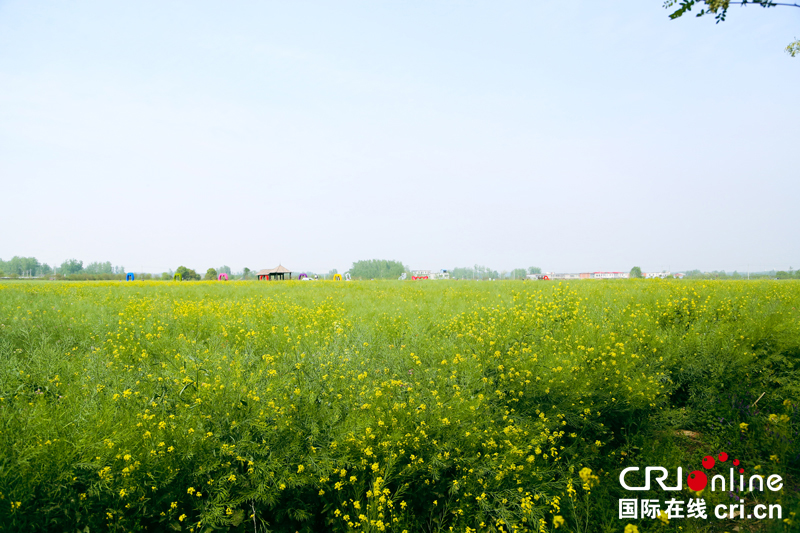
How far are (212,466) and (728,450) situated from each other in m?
7.07

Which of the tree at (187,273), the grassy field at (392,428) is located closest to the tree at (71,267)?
the tree at (187,273)

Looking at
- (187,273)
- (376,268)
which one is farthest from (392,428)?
(376,268)

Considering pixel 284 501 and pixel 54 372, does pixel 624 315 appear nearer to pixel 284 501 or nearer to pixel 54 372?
pixel 284 501

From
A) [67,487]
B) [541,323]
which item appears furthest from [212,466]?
[541,323]

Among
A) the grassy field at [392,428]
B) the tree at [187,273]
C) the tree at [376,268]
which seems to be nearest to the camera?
the grassy field at [392,428]

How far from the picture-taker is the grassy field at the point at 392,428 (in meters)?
3.65

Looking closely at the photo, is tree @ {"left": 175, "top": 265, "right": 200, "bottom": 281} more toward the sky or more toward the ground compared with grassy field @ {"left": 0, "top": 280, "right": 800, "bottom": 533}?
more toward the sky

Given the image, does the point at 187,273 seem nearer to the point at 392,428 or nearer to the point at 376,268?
the point at 376,268

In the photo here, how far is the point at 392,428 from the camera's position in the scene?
14.6ft

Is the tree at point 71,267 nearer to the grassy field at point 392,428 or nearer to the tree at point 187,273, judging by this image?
the tree at point 187,273

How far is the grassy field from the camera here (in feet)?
12.0

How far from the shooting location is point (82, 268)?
4491 inches

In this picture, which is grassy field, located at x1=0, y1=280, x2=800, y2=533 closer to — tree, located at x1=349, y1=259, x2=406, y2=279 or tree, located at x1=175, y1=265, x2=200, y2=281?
tree, located at x1=175, y1=265, x2=200, y2=281

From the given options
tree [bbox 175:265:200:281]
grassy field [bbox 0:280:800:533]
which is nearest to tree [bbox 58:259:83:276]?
tree [bbox 175:265:200:281]
